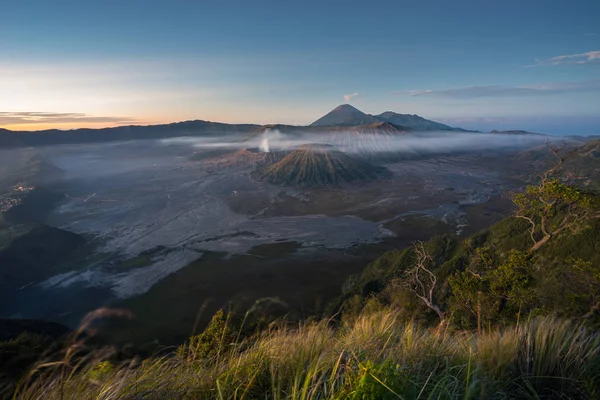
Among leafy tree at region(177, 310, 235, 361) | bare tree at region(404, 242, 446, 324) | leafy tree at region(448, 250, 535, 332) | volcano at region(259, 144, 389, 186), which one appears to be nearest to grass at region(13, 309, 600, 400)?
leafy tree at region(177, 310, 235, 361)

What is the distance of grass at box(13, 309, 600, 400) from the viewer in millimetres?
1934

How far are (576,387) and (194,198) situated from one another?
89.3m

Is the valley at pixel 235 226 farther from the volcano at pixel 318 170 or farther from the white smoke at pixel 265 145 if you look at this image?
the white smoke at pixel 265 145

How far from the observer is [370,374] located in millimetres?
1800

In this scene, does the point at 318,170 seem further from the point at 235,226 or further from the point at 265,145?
the point at 265,145

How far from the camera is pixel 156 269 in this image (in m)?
45.5

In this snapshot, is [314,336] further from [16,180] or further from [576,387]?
[16,180]

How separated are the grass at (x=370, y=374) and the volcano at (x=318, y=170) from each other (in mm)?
100213

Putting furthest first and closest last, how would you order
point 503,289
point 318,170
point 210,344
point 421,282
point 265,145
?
point 265,145, point 318,170, point 421,282, point 503,289, point 210,344

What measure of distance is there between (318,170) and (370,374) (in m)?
109

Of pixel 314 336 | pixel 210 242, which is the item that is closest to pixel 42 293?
pixel 210 242

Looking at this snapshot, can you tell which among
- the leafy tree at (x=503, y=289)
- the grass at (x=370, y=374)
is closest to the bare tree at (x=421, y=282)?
the leafy tree at (x=503, y=289)

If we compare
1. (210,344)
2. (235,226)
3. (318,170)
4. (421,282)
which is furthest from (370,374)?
(318,170)

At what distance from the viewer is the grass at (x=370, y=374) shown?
1.93 metres
